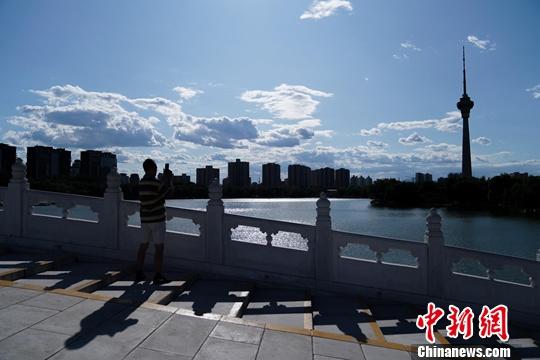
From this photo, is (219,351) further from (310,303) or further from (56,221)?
(56,221)

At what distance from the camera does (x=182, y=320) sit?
4207 millimetres

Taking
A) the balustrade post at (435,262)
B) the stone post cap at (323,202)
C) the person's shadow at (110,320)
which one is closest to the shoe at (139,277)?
the person's shadow at (110,320)

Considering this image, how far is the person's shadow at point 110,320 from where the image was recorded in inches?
138

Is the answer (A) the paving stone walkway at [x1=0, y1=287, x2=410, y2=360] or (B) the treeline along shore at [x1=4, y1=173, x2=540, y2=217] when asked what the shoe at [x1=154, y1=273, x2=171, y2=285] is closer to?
(A) the paving stone walkway at [x1=0, y1=287, x2=410, y2=360]

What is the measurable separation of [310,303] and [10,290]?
376 cm

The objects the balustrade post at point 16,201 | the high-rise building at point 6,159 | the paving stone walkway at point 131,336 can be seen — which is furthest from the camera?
the high-rise building at point 6,159

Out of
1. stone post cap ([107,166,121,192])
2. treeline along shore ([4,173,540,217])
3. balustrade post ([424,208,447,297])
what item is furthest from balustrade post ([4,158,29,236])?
treeline along shore ([4,173,540,217])

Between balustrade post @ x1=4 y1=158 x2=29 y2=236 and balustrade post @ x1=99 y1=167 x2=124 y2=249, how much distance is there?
1.61 meters

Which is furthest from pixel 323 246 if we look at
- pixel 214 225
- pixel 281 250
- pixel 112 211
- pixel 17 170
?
pixel 17 170

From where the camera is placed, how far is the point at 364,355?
13.1 feet

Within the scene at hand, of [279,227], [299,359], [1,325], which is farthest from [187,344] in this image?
[279,227]

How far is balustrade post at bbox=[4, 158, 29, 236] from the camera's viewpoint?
23.6 feet

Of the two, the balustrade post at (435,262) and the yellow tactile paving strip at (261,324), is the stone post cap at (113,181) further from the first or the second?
the balustrade post at (435,262)

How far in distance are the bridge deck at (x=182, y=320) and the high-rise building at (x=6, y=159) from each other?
1150 cm
